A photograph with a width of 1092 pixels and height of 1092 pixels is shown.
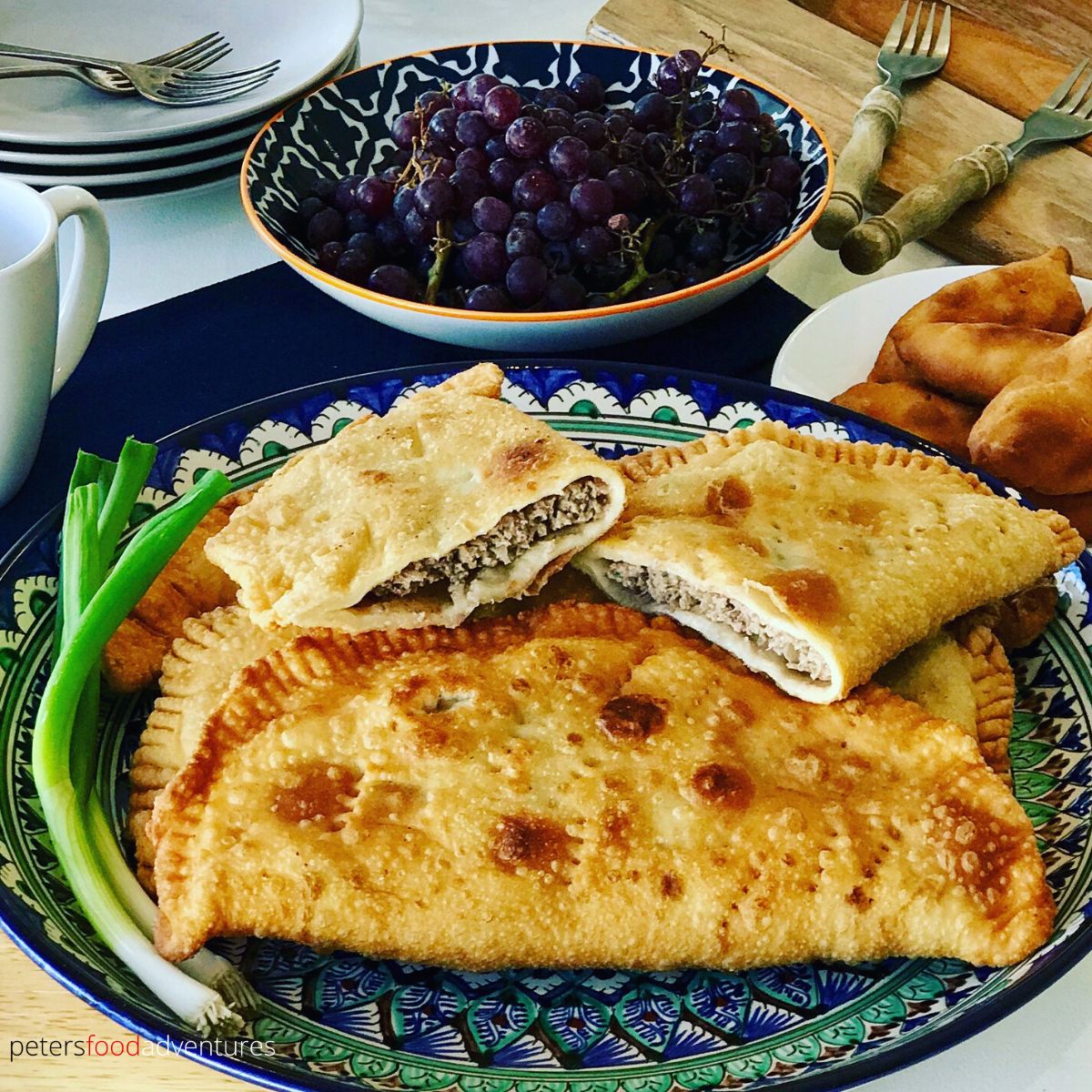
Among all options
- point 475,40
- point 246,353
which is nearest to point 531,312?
point 246,353

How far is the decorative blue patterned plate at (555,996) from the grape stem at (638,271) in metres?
1.14

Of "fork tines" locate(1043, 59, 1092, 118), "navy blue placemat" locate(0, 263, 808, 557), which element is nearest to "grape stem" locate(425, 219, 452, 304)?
"navy blue placemat" locate(0, 263, 808, 557)

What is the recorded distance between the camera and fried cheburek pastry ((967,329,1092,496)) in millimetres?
2150

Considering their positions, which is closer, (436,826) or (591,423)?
(436,826)

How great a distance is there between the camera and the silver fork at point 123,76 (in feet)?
9.78

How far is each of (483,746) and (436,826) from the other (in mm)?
128

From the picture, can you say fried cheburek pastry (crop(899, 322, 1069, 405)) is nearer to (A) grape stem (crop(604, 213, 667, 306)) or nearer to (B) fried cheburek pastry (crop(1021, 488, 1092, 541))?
(B) fried cheburek pastry (crop(1021, 488, 1092, 541))

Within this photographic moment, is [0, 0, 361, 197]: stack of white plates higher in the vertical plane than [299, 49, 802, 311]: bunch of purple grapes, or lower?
lower

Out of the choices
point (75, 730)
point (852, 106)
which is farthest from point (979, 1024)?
point (852, 106)

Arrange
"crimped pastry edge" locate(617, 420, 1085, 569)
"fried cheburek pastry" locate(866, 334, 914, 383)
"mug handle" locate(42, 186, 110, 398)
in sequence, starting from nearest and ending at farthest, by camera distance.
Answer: "crimped pastry edge" locate(617, 420, 1085, 569) < "mug handle" locate(42, 186, 110, 398) < "fried cheburek pastry" locate(866, 334, 914, 383)

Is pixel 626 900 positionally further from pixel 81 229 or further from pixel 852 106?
pixel 852 106

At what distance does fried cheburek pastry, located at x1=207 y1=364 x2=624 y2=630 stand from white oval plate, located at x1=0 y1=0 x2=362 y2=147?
140cm

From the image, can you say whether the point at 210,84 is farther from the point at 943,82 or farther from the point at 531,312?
the point at 943,82

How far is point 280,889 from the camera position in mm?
1479
